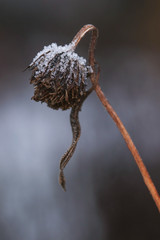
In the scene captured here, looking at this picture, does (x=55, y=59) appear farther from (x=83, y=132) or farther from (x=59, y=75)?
(x=83, y=132)

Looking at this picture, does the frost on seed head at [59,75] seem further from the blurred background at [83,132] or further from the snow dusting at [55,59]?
the blurred background at [83,132]

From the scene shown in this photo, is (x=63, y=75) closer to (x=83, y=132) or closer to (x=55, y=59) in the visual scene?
(x=55, y=59)

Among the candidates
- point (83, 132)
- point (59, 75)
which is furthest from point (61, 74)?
point (83, 132)

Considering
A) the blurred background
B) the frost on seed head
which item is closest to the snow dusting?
the frost on seed head

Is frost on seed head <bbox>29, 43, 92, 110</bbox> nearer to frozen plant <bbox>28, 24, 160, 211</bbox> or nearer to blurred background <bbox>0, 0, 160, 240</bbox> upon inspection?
frozen plant <bbox>28, 24, 160, 211</bbox>

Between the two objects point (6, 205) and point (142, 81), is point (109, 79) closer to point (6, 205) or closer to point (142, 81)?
point (142, 81)

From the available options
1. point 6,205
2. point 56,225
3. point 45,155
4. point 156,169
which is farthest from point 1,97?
point 156,169

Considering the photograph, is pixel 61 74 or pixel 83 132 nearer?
pixel 61 74
